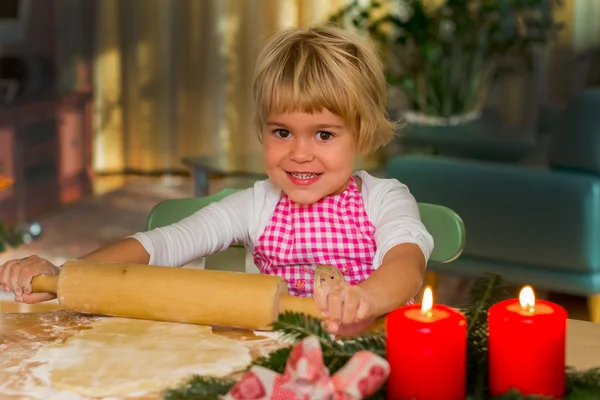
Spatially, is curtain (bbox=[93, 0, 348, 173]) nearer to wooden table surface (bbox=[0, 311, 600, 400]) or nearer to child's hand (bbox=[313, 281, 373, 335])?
wooden table surface (bbox=[0, 311, 600, 400])

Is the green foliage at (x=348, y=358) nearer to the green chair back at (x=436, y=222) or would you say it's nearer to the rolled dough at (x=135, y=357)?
the rolled dough at (x=135, y=357)

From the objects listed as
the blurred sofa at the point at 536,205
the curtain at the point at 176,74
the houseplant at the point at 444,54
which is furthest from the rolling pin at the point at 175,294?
the curtain at the point at 176,74

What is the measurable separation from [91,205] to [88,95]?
24.9 inches

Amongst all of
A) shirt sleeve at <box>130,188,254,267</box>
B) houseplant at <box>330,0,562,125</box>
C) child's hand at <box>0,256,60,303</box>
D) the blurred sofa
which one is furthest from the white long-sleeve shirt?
houseplant at <box>330,0,562,125</box>

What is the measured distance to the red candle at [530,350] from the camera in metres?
0.76

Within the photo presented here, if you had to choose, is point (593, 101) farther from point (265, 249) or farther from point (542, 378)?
point (542, 378)

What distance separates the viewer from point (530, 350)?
762 mm

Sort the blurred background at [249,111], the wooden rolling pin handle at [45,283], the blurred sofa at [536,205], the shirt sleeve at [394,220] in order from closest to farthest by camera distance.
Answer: the wooden rolling pin handle at [45,283]
the shirt sleeve at [394,220]
the blurred sofa at [536,205]
the blurred background at [249,111]

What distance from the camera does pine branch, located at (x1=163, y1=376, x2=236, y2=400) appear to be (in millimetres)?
779

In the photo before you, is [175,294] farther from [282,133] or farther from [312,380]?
[282,133]

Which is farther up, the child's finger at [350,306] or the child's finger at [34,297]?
the child's finger at [350,306]

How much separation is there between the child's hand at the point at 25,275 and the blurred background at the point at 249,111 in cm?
5

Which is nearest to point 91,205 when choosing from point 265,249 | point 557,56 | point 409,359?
point 557,56

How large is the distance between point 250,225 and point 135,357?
57cm
